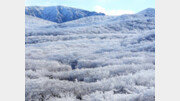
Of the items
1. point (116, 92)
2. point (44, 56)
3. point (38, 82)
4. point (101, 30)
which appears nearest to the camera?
point (116, 92)

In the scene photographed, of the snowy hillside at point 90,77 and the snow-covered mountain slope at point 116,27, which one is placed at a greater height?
the snow-covered mountain slope at point 116,27

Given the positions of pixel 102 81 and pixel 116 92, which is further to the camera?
pixel 102 81

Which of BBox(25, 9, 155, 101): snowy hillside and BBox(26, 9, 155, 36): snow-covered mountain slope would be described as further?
BBox(26, 9, 155, 36): snow-covered mountain slope

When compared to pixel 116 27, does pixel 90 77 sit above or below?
below

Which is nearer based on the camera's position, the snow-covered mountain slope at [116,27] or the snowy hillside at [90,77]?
the snowy hillside at [90,77]

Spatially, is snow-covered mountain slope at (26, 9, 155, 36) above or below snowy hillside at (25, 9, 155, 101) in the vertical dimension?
above

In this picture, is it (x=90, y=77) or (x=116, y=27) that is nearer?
(x=90, y=77)

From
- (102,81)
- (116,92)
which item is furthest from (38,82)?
(116,92)
